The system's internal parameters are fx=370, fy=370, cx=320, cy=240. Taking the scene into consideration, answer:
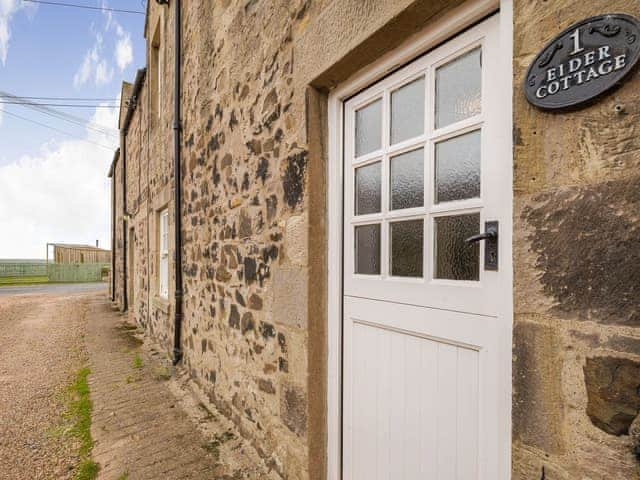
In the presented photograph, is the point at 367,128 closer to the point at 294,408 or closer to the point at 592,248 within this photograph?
the point at 592,248

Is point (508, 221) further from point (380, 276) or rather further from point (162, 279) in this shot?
point (162, 279)

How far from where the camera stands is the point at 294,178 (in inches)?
87.7

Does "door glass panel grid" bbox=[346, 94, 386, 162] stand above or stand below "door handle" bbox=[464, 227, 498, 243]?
above

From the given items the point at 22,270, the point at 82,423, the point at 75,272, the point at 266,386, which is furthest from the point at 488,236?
the point at 22,270

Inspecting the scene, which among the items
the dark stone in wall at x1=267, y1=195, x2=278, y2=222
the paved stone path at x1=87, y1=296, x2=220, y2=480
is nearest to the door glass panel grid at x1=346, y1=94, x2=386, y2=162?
the dark stone in wall at x1=267, y1=195, x2=278, y2=222

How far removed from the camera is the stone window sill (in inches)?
208

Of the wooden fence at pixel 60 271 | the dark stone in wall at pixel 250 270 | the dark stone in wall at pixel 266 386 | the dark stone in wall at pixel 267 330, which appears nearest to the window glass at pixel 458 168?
the dark stone in wall at pixel 267 330

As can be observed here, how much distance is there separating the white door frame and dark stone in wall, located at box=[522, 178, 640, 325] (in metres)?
0.19

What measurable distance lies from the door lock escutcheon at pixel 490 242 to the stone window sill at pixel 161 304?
4.74m

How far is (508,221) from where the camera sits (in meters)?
1.27

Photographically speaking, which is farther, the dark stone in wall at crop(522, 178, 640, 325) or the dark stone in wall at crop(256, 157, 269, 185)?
the dark stone in wall at crop(256, 157, 269, 185)

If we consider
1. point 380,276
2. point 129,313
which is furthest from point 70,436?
point 129,313

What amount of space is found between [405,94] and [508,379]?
130cm

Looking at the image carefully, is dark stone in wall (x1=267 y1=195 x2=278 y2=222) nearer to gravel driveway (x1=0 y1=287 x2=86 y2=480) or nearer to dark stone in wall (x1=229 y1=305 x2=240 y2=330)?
dark stone in wall (x1=229 y1=305 x2=240 y2=330)
